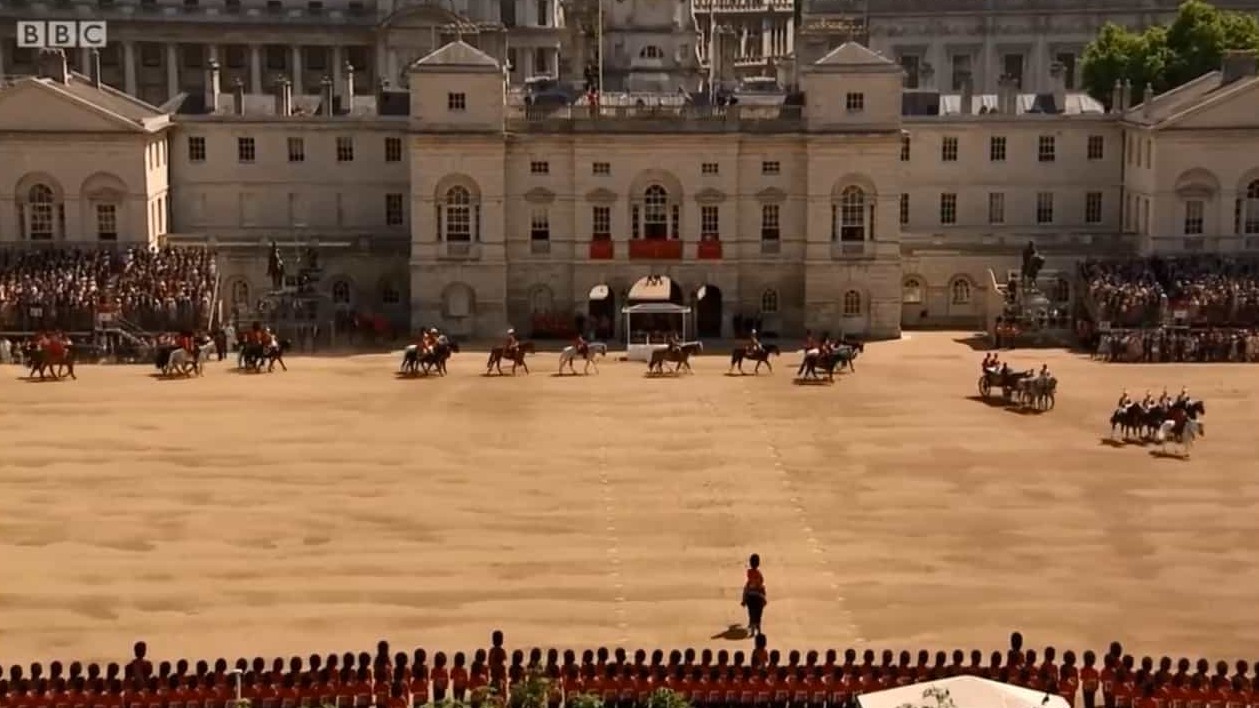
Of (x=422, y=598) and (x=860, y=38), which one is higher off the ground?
(x=860, y=38)

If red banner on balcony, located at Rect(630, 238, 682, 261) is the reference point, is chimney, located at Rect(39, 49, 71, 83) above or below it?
above

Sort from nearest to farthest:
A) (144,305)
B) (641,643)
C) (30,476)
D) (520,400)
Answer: (641,643)
(30,476)
(520,400)
(144,305)

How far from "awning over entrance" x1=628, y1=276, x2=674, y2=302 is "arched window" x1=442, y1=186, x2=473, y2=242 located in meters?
7.88

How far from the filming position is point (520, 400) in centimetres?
7638

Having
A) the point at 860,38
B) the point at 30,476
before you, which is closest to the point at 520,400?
the point at 30,476

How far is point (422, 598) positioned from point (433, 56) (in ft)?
156

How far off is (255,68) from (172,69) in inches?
224

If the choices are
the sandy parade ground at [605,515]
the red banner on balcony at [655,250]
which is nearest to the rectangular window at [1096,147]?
the red banner on balcony at [655,250]

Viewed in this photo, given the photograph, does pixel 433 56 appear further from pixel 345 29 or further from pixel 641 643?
pixel 345 29

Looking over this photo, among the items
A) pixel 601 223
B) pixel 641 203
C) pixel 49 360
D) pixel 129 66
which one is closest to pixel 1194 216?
pixel 641 203

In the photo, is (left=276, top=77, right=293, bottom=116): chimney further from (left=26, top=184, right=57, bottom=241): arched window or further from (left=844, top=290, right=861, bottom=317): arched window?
(left=844, top=290, right=861, bottom=317): arched window

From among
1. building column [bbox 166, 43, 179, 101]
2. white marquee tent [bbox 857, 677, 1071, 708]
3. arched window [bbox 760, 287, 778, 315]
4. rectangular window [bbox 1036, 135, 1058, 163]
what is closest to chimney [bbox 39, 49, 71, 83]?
arched window [bbox 760, 287, 778, 315]

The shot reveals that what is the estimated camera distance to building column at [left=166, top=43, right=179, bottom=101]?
151 meters

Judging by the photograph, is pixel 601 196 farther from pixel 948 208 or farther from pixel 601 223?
pixel 948 208
